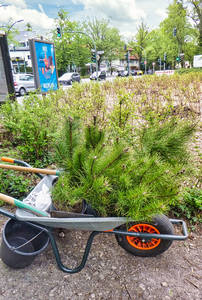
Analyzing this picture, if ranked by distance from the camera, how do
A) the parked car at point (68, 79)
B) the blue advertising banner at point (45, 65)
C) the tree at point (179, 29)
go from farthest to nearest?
the tree at point (179, 29)
the parked car at point (68, 79)
the blue advertising banner at point (45, 65)

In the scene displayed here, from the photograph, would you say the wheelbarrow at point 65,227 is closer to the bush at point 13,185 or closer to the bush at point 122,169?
the bush at point 122,169

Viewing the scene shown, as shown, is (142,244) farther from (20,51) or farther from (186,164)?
(20,51)

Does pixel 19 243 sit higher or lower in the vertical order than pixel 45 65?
lower

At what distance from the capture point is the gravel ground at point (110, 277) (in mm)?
1725

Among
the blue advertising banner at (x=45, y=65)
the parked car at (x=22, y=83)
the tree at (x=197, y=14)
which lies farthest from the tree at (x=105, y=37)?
the blue advertising banner at (x=45, y=65)

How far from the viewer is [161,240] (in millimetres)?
1866

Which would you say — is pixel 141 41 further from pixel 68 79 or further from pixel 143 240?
pixel 143 240

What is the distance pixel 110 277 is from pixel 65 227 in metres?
0.62

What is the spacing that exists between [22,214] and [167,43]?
52.7 metres

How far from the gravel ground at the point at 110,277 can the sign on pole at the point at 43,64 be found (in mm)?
4221

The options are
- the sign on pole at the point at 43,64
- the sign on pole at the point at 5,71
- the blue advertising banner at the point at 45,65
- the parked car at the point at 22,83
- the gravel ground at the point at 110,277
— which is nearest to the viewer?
the gravel ground at the point at 110,277

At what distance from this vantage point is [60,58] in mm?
38688

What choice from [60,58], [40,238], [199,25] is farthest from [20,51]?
[40,238]

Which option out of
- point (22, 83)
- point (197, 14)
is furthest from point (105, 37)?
point (22, 83)
